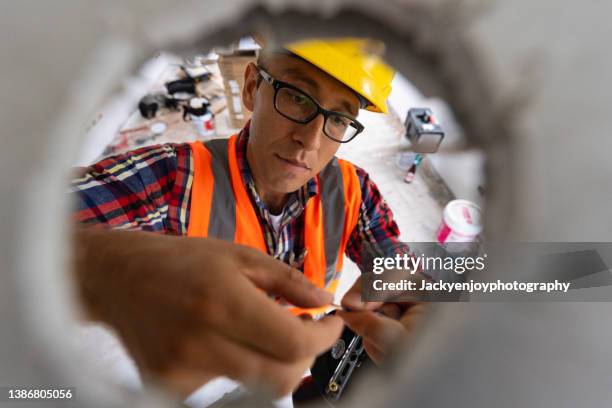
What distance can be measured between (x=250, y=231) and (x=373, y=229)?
1.35 feet

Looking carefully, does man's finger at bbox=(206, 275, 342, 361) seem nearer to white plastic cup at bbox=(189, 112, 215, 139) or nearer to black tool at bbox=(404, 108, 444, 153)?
black tool at bbox=(404, 108, 444, 153)

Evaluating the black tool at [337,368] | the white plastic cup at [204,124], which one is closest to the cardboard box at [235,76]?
the white plastic cup at [204,124]

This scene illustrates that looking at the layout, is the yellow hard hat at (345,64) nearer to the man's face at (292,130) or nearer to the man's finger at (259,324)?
the man's face at (292,130)

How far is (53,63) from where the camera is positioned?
150 millimetres

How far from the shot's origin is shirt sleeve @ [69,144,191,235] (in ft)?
2.18

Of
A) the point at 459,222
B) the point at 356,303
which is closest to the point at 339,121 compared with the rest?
the point at 356,303

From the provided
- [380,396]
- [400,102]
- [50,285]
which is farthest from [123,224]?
[400,102]

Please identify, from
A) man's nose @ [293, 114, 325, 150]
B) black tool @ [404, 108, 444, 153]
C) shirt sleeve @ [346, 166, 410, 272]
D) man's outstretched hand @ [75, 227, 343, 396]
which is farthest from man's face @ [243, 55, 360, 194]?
black tool @ [404, 108, 444, 153]

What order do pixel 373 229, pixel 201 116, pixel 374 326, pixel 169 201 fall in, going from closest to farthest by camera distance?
pixel 374 326
pixel 169 201
pixel 373 229
pixel 201 116

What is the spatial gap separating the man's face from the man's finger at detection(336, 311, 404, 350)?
345 mm

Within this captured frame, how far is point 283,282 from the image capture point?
414 mm

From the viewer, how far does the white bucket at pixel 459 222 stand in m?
1.30

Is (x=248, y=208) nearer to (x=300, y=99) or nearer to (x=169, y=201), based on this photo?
(x=169, y=201)

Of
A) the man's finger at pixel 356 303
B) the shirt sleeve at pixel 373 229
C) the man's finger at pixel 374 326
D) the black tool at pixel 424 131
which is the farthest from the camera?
the black tool at pixel 424 131
